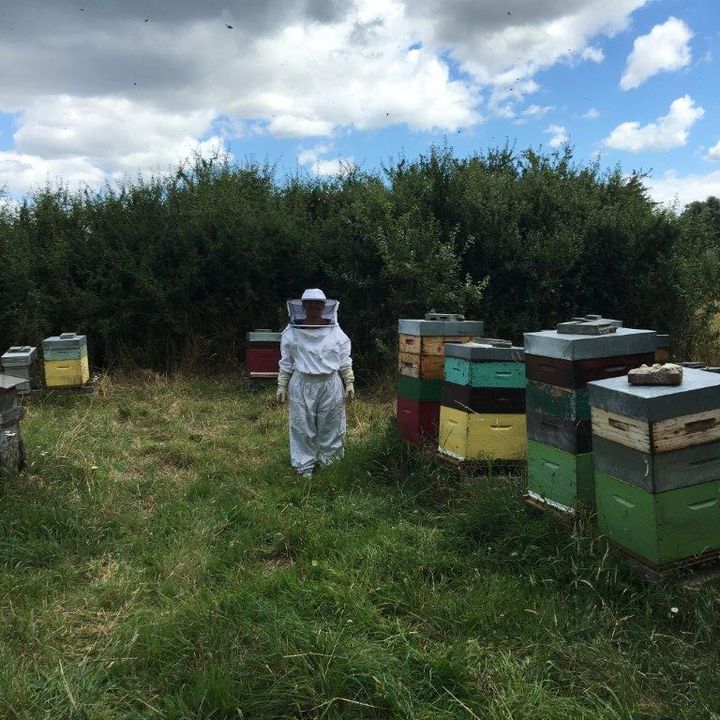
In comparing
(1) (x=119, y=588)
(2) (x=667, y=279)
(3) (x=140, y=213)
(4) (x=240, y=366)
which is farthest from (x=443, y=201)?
(1) (x=119, y=588)

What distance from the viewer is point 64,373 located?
8.00 m

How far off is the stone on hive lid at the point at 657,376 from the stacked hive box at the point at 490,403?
4.16 feet

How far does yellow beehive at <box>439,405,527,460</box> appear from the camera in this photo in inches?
169

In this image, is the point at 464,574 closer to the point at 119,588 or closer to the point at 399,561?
the point at 399,561

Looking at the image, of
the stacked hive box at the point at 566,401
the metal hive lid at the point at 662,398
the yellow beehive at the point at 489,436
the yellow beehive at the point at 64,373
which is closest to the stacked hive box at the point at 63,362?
the yellow beehive at the point at 64,373

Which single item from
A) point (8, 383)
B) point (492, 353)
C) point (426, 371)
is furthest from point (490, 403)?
point (8, 383)

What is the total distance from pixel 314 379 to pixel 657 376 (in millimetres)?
3081

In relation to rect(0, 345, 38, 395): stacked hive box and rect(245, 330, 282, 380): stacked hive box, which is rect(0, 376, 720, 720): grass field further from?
rect(245, 330, 282, 380): stacked hive box

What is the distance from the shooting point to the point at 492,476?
4293 millimetres

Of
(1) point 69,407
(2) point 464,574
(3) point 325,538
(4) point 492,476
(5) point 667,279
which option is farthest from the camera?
(5) point 667,279

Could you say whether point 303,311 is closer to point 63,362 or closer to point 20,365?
point 63,362

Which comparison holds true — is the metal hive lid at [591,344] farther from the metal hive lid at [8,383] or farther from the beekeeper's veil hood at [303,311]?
the metal hive lid at [8,383]

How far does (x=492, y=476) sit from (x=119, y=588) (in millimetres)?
2409

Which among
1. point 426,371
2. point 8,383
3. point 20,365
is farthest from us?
point 20,365
